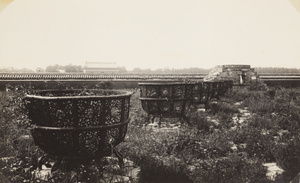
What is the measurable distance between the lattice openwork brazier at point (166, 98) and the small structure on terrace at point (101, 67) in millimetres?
30240

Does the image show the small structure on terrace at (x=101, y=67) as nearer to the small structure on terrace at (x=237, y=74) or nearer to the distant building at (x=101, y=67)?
the distant building at (x=101, y=67)

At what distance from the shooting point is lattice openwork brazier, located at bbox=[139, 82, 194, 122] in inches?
239

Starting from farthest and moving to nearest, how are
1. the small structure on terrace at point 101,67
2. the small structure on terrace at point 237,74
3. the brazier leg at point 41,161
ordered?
the small structure on terrace at point 101,67 → the small structure on terrace at point 237,74 → the brazier leg at point 41,161

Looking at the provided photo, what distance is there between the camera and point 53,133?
9.67 feet

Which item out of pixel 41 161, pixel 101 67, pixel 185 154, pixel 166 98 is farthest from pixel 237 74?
pixel 101 67

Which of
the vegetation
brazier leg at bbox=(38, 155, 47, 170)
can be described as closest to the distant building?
the vegetation

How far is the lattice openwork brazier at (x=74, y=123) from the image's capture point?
9.39 feet

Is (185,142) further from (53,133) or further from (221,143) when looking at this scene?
(53,133)

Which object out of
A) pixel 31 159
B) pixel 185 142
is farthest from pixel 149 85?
pixel 31 159

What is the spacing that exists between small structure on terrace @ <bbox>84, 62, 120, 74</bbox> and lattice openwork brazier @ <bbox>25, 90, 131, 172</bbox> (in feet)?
109

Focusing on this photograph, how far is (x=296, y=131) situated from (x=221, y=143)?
2057mm

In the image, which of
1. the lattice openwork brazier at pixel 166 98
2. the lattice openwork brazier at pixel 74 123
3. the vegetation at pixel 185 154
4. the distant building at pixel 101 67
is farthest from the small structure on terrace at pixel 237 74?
the distant building at pixel 101 67

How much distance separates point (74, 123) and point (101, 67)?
36215 millimetres

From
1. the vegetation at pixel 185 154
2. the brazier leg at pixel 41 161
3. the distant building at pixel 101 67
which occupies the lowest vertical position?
the vegetation at pixel 185 154
